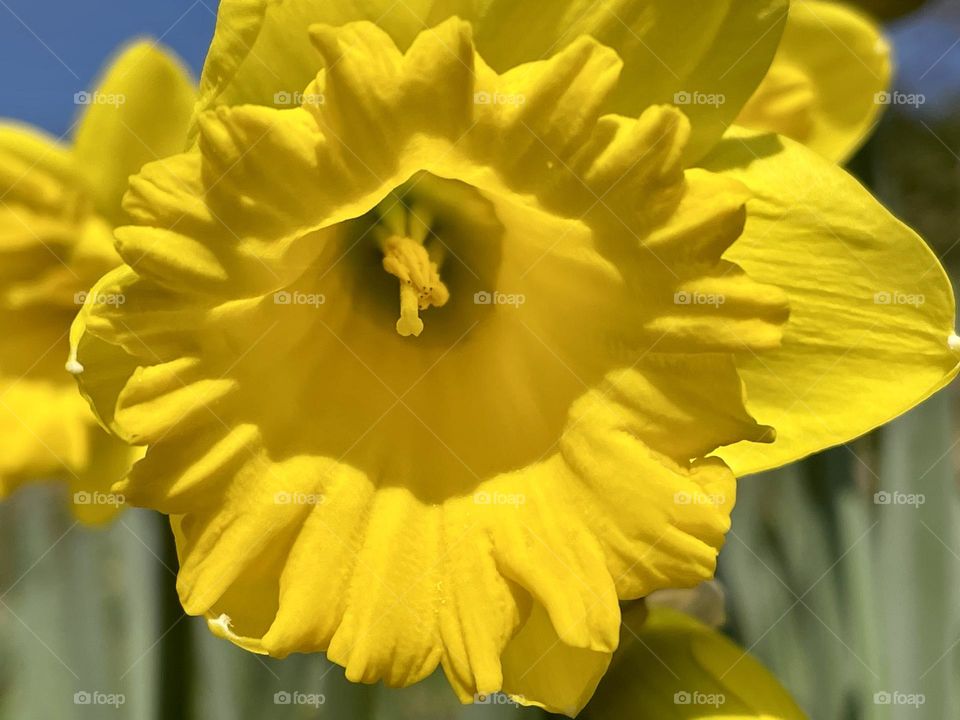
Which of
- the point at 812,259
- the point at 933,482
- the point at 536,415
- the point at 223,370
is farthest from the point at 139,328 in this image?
the point at 933,482

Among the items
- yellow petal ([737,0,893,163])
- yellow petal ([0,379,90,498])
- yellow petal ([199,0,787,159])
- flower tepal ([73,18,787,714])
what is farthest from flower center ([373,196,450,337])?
yellow petal ([737,0,893,163])

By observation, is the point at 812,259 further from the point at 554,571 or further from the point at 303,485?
the point at 303,485

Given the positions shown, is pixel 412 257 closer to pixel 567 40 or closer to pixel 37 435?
pixel 567 40

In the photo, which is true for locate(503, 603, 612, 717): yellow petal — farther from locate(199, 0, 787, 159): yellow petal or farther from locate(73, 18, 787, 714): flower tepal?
locate(199, 0, 787, 159): yellow petal

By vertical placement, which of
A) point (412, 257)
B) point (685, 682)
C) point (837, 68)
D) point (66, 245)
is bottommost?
point (685, 682)

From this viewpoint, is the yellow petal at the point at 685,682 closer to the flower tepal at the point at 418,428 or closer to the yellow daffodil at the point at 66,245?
the flower tepal at the point at 418,428

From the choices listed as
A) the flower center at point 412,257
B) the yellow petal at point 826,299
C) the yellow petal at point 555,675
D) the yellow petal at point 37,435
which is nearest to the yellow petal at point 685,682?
the yellow petal at point 555,675

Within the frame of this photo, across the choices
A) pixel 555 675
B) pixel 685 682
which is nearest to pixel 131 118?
pixel 555 675
